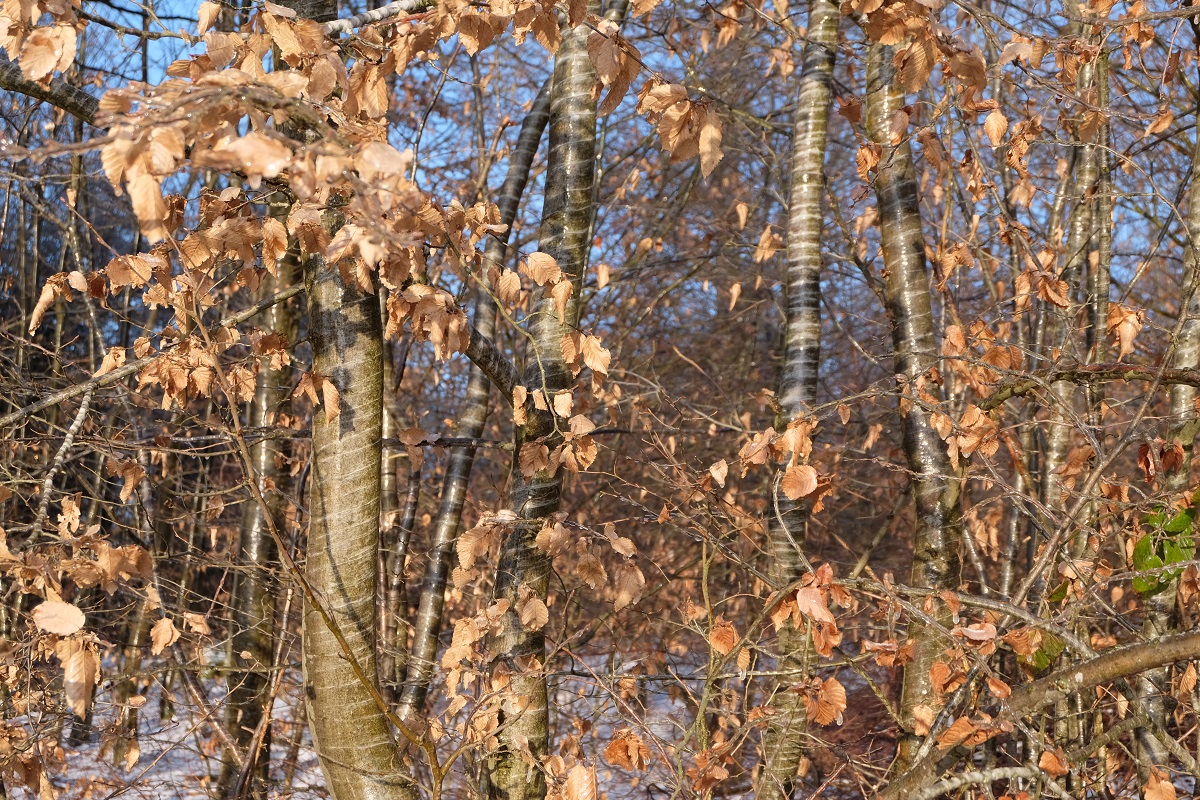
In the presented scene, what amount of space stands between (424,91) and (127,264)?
6.65m

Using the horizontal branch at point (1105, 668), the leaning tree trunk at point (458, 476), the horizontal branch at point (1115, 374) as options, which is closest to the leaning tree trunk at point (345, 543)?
the leaning tree trunk at point (458, 476)

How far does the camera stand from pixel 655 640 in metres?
8.36

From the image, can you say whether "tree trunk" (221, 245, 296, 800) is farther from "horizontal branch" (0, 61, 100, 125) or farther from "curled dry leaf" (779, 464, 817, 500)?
"curled dry leaf" (779, 464, 817, 500)

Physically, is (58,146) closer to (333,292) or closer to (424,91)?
(333,292)

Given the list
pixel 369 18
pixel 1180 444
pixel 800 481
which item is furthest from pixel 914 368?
pixel 369 18

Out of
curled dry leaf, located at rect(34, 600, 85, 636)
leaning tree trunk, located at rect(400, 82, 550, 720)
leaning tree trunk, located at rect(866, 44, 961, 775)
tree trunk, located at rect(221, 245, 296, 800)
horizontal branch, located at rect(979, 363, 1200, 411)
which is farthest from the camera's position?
tree trunk, located at rect(221, 245, 296, 800)

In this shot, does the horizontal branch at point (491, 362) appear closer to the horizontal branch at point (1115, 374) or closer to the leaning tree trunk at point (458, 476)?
the leaning tree trunk at point (458, 476)

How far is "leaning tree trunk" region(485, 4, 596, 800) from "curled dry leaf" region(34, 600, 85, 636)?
128 cm

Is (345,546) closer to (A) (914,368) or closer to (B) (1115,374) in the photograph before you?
(B) (1115,374)

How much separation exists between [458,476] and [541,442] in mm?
1826

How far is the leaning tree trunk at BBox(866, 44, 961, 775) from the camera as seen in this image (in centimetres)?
361

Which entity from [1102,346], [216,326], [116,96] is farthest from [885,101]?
[116,96]

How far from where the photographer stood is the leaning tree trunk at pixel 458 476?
14.5 ft

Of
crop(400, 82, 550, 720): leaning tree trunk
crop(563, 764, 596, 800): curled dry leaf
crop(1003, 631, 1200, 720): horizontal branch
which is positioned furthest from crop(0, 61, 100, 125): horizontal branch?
crop(1003, 631, 1200, 720): horizontal branch
